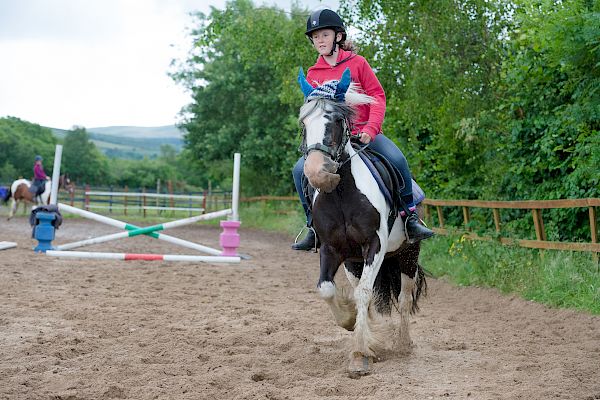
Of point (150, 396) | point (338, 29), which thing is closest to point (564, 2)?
point (338, 29)

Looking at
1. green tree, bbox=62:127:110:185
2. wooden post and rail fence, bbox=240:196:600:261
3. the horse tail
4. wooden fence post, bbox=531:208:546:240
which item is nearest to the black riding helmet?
the horse tail

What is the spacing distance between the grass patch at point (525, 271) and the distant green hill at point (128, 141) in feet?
173

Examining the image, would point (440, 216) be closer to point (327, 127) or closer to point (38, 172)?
point (327, 127)

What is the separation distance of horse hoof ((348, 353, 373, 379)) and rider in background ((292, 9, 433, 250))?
1.13 meters

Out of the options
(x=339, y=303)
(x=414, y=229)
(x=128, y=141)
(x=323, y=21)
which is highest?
(x=128, y=141)

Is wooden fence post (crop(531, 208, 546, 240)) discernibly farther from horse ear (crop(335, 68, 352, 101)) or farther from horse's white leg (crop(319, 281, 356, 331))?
horse ear (crop(335, 68, 352, 101))

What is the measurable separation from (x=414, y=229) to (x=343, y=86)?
56.8 inches

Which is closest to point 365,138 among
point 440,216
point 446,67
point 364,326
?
point 364,326

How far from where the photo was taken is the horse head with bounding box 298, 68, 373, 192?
464 cm

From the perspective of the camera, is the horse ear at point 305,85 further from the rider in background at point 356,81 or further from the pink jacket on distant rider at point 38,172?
the pink jacket on distant rider at point 38,172

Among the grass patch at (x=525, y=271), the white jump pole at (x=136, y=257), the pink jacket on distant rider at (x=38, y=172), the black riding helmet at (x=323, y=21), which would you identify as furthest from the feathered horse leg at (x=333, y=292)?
the pink jacket on distant rider at (x=38, y=172)

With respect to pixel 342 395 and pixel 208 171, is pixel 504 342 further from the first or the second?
pixel 208 171

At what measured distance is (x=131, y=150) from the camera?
346ft

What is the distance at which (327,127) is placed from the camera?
15.8 feet
